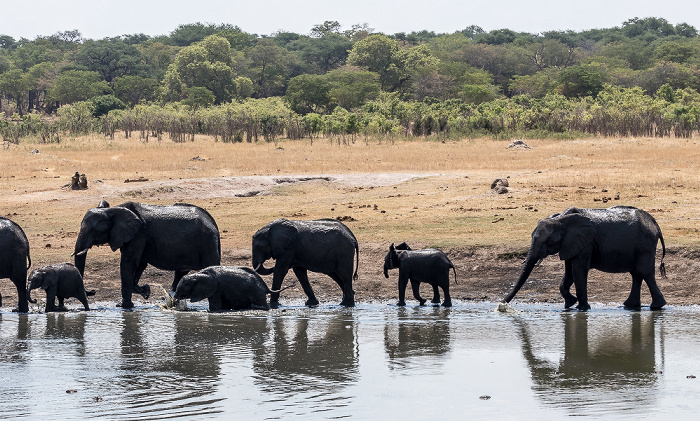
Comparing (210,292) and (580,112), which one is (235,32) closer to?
(580,112)

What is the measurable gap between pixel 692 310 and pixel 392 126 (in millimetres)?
33877

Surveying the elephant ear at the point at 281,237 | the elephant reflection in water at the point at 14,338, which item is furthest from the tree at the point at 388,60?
the elephant reflection in water at the point at 14,338

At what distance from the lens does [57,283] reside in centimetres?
1276

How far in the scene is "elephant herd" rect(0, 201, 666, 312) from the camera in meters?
12.7

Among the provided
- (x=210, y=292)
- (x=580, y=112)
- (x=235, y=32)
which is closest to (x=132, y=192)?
(x=210, y=292)

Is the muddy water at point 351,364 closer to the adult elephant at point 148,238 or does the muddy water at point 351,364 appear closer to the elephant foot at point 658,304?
the elephant foot at point 658,304


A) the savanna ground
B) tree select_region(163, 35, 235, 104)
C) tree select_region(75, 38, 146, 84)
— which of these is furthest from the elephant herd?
tree select_region(75, 38, 146, 84)

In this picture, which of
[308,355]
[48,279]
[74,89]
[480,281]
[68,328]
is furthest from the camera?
[74,89]

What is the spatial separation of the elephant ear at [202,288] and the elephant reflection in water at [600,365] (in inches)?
158

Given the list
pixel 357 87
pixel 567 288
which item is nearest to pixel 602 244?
pixel 567 288

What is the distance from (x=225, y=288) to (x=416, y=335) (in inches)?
119

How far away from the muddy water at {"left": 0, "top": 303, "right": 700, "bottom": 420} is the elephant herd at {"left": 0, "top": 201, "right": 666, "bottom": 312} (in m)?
0.44

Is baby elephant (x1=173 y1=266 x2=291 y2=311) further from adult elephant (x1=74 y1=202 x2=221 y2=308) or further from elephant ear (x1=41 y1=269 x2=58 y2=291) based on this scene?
elephant ear (x1=41 y1=269 x2=58 y2=291)

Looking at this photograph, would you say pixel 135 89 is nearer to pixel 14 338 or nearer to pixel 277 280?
pixel 277 280
